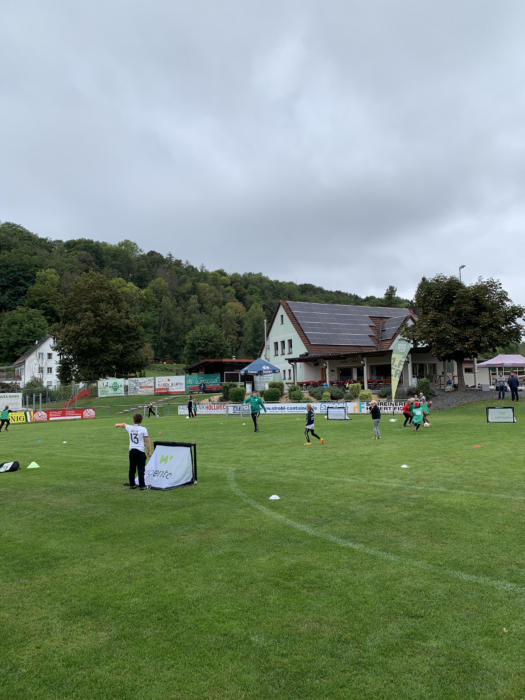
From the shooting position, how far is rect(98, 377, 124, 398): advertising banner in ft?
167

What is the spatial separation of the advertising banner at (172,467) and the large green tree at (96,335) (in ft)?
158

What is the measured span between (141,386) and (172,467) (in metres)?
43.3

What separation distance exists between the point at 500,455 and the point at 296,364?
41458 mm

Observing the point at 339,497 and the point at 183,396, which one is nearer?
the point at 339,497

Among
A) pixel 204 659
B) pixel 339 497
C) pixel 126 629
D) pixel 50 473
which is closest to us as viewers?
pixel 204 659

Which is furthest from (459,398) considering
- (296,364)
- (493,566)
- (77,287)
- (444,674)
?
(77,287)

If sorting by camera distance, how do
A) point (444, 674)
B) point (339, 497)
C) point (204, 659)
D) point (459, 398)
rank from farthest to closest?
point (459, 398)
point (339, 497)
point (204, 659)
point (444, 674)

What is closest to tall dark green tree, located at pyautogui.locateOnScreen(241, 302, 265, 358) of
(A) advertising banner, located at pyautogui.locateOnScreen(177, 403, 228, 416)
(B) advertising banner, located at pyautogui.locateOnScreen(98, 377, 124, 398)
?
(B) advertising banner, located at pyautogui.locateOnScreen(98, 377, 124, 398)

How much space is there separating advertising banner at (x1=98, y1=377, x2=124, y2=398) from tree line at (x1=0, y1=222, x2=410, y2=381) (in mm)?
7427

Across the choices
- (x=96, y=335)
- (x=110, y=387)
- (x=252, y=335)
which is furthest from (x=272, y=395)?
(x=252, y=335)

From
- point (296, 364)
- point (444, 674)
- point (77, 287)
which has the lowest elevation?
point (444, 674)

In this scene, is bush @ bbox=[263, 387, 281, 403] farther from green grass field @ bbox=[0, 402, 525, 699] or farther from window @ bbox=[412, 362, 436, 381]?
green grass field @ bbox=[0, 402, 525, 699]

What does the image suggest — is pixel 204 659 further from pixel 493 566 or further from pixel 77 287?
pixel 77 287

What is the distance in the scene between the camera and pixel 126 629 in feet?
15.3
